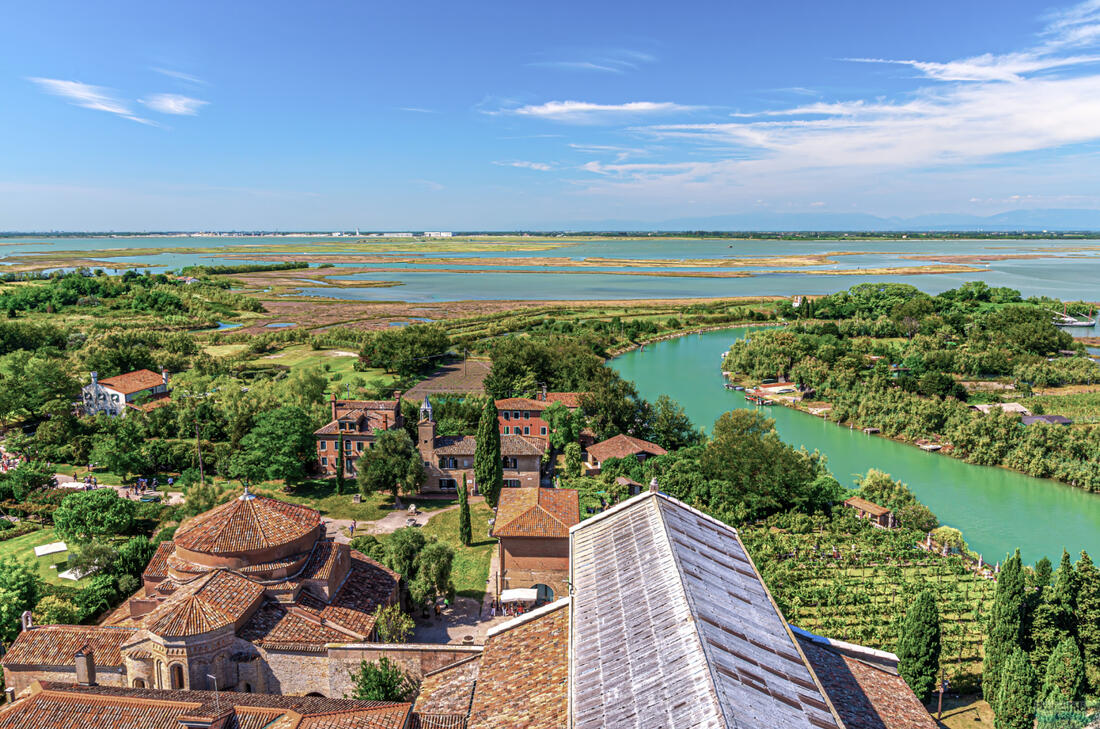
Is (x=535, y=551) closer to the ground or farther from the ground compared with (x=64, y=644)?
closer to the ground

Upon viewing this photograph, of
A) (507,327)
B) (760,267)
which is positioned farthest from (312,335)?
(760,267)

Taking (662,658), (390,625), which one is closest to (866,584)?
(662,658)

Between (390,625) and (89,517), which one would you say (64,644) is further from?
(89,517)

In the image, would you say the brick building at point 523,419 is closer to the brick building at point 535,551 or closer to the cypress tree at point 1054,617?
the brick building at point 535,551

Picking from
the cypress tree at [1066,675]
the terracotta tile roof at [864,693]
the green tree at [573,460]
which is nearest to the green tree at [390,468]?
the green tree at [573,460]

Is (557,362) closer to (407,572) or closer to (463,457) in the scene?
(463,457)

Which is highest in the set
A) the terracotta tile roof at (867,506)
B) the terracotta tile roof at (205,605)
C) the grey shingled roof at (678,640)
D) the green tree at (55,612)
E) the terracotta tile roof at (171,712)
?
the grey shingled roof at (678,640)
